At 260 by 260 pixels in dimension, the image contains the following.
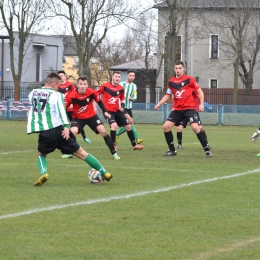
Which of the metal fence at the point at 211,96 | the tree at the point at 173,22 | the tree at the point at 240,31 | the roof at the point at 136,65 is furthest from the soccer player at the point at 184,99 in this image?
the roof at the point at 136,65

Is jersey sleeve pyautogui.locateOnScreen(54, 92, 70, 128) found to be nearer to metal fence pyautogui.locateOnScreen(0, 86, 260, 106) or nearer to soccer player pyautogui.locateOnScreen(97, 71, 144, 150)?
soccer player pyautogui.locateOnScreen(97, 71, 144, 150)

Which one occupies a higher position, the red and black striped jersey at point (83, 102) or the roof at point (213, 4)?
the roof at point (213, 4)

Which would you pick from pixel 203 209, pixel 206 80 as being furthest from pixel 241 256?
pixel 206 80

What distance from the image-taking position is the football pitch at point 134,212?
18.8 ft

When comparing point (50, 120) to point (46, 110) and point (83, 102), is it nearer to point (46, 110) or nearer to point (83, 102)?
point (46, 110)

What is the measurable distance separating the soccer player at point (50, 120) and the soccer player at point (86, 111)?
3753mm

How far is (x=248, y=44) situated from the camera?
4966cm

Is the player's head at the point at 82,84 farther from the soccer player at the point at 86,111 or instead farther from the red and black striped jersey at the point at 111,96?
the red and black striped jersey at the point at 111,96

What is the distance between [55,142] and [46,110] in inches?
18.5

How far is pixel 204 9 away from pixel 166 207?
1715 inches

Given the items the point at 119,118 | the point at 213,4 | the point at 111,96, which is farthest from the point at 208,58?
the point at 111,96

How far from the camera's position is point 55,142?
968 centimetres

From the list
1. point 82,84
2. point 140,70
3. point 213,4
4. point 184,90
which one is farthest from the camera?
point 140,70

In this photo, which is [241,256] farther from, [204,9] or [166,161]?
[204,9]
